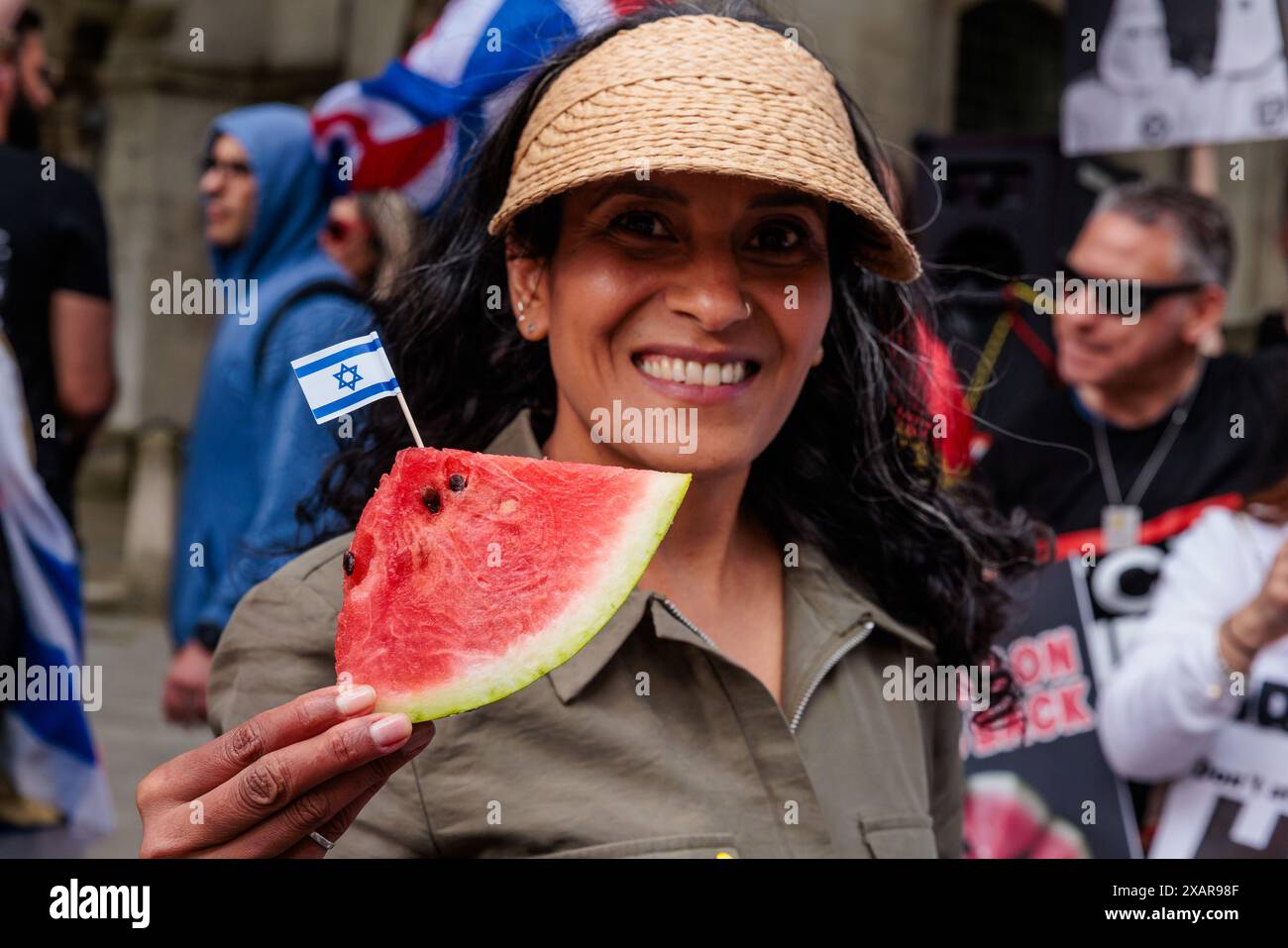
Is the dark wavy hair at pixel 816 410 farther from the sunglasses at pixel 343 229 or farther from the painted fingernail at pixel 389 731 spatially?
the sunglasses at pixel 343 229

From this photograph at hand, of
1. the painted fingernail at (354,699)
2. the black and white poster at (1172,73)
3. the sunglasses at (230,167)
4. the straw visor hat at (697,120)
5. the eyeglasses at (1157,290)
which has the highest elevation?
→ the black and white poster at (1172,73)

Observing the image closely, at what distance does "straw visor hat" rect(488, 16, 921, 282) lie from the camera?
6.06 ft

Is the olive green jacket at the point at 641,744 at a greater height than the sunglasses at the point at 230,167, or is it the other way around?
the sunglasses at the point at 230,167

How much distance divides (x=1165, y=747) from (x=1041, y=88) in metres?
9.42

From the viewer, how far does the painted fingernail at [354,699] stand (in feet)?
4.94

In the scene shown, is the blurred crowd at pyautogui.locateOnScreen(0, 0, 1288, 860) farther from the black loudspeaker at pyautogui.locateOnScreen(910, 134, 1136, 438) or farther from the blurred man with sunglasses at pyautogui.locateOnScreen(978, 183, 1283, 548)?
the black loudspeaker at pyautogui.locateOnScreen(910, 134, 1136, 438)

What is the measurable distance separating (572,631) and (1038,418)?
3.53 m

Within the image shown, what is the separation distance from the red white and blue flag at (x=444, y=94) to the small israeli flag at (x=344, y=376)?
0.77 m

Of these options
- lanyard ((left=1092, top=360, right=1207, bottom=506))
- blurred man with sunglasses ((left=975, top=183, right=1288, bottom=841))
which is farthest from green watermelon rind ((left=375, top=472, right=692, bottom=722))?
lanyard ((left=1092, top=360, right=1207, bottom=506))

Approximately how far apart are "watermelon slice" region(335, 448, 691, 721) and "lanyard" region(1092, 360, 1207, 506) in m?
3.19

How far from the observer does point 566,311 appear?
203 cm

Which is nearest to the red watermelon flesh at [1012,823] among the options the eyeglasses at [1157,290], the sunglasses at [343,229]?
the eyeglasses at [1157,290]

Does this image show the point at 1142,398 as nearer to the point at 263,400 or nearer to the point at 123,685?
the point at 263,400
